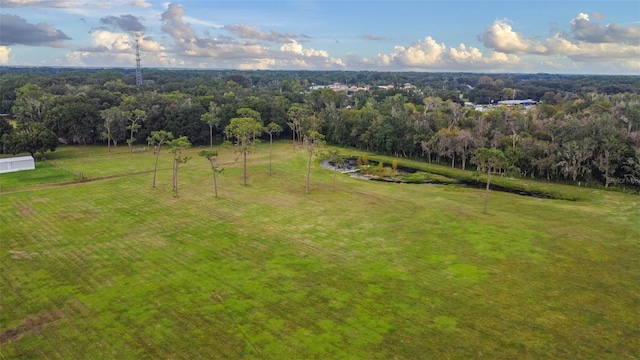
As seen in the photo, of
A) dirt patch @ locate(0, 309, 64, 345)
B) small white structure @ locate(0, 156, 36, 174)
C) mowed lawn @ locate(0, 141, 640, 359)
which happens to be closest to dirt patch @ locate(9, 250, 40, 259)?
mowed lawn @ locate(0, 141, 640, 359)

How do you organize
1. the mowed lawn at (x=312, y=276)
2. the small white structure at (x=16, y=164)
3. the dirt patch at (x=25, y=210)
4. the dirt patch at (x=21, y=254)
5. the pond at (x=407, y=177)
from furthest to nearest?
the small white structure at (x=16, y=164)
the pond at (x=407, y=177)
the dirt patch at (x=25, y=210)
the dirt patch at (x=21, y=254)
the mowed lawn at (x=312, y=276)

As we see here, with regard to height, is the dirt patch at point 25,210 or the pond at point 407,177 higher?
the pond at point 407,177

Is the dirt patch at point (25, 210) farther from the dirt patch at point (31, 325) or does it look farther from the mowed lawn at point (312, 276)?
the dirt patch at point (31, 325)

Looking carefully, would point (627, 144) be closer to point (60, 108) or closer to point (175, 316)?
point (175, 316)

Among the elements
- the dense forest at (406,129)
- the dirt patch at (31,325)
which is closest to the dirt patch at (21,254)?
the dirt patch at (31,325)

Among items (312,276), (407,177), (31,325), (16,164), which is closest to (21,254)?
(31,325)

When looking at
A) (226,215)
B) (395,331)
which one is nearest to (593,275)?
(395,331)

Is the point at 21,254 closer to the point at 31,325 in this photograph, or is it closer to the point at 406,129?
the point at 31,325
